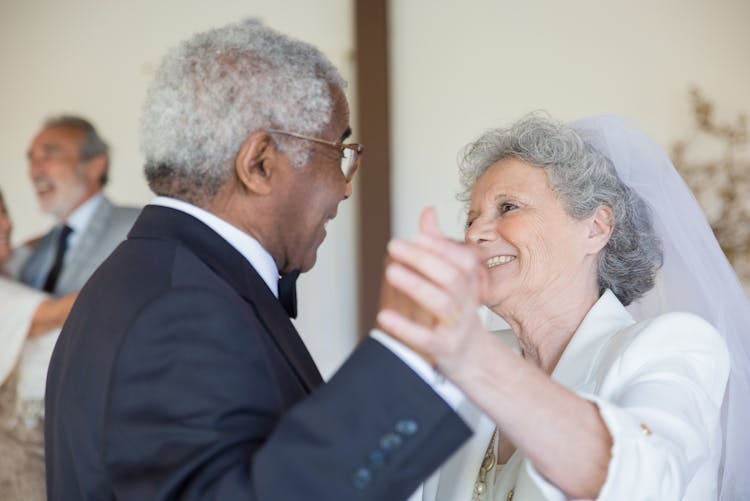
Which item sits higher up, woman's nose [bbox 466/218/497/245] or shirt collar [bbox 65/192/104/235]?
woman's nose [bbox 466/218/497/245]

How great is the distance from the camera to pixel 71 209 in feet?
14.5

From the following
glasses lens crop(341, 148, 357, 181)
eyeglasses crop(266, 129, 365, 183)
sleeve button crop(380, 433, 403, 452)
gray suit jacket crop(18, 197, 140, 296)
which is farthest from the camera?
gray suit jacket crop(18, 197, 140, 296)

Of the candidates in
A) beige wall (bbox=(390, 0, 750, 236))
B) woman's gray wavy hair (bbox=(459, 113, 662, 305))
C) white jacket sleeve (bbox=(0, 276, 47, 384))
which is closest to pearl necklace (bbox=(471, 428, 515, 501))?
woman's gray wavy hair (bbox=(459, 113, 662, 305))

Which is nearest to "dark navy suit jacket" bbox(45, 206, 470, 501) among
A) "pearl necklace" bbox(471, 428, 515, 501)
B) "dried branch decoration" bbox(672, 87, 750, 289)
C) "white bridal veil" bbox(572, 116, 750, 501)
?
"pearl necklace" bbox(471, 428, 515, 501)

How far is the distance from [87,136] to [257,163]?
3.14 metres

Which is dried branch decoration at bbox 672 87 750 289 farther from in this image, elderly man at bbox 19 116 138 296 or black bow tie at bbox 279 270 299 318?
black bow tie at bbox 279 270 299 318

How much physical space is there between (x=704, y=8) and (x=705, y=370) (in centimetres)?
322

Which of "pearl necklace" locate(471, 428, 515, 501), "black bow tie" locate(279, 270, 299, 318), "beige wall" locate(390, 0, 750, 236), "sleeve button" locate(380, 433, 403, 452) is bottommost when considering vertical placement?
"pearl necklace" locate(471, 428, 515, 501)

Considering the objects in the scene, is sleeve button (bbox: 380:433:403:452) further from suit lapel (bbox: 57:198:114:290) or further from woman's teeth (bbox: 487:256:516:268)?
suit lapel (bbox: 57:198:114:290)

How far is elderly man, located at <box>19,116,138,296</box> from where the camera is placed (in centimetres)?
432

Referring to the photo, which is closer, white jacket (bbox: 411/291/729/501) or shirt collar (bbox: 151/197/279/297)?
white jacket (bbox: 411/291/729/501)

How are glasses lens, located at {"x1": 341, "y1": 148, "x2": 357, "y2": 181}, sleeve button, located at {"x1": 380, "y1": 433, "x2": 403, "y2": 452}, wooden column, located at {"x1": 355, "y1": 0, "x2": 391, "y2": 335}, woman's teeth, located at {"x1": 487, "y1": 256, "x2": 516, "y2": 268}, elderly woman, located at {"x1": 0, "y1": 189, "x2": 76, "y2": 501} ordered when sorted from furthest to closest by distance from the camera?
wooden column, located at {"x1": 355, "y1": 0, "x2": 391, "y2": 335} < elderly woman, located at {"x1": 0, "y1": 189, "x2": 76, "y2": 501} < woman's teeth, located at {"x1": 487, "y1": 256, "x2": 516, "y2": 268} < glasses lens, located at {"x1": 341, "y1": 148, "x2": 357, "y2": 181} < sleeve button, located at {"x1": 380, "y1": 433, "x2": 403, "y2": 452}

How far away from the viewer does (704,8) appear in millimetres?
4582

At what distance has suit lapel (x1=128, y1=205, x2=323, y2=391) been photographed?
1.67m
